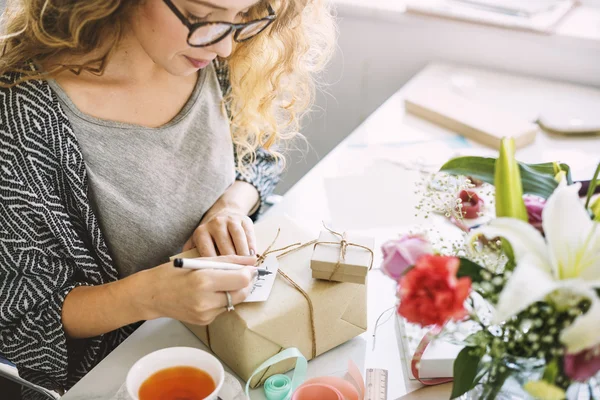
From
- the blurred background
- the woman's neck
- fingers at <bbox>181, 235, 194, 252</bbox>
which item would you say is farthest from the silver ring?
the blurred background

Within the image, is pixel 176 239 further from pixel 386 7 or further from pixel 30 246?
pixel 386 7

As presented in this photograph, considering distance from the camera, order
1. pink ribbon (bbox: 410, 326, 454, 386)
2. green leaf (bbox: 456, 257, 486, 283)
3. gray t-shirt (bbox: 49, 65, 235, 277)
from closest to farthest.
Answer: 1. green leaf (bbox: 456, 257, 486, 283)
2. pink ribbon (bbox: 410, 326, 454, 386)
3. gray t-shirt (bbox: 49, 65, 235, 277)

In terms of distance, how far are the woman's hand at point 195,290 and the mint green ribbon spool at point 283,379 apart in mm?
92

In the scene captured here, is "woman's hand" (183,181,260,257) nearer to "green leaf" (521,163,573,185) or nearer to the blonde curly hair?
the blonde curly hair

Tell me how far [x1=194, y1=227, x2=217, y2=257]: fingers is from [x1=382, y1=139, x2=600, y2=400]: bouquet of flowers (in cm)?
44

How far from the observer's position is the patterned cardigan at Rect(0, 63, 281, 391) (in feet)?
3.08

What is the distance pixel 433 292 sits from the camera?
19.3 inches

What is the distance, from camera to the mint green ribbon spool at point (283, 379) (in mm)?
826

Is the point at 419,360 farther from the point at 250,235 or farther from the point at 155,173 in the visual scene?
the point at 155,173

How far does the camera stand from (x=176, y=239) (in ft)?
3.82

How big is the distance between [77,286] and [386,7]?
3.95ft

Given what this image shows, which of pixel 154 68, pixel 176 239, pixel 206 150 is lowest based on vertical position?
pixel 176 239

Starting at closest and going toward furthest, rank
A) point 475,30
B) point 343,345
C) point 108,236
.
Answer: point 343,345 → point 108,236 → point 475,30

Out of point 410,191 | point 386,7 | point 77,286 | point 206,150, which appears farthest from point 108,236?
point 386,7
